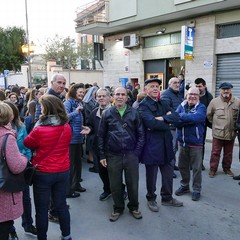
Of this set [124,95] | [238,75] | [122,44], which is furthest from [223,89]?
[122,44]

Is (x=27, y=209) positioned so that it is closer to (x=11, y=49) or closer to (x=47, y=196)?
(x=47, y=196)

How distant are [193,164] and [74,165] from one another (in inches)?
76.5

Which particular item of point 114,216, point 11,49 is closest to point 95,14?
point 114,216

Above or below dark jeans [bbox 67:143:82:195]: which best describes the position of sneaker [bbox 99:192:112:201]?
below

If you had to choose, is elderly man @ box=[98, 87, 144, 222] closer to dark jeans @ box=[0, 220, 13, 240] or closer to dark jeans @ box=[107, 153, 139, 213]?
dark jeans @ box=[107, 153, 139, 213]

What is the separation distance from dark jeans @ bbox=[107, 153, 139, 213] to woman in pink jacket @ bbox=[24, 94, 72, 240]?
0.91 m

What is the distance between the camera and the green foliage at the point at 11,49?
3644 cm

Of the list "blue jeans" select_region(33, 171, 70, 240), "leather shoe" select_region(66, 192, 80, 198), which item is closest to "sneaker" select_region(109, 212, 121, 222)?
"blue jeans" select_region(33, 171, 70, 240)

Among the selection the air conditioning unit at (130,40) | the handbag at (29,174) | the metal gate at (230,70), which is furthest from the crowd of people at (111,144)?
the air conditioning unit at (130,40)

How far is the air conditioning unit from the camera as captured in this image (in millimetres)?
13930

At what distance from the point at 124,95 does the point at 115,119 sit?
0.35 m

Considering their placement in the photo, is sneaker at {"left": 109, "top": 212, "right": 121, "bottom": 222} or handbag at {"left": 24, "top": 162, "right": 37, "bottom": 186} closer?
handbag at {"left": 24, "top": 162, "right": 37, "bottom": 186}

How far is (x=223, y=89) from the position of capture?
550 cm

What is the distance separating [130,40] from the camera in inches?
555
